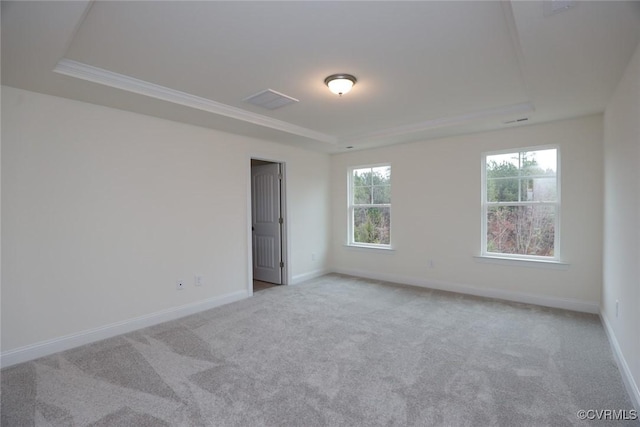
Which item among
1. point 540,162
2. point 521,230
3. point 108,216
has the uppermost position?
point 540,162

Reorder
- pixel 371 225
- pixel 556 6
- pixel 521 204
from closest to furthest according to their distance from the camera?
pixel 556 6, pixel 521 204, pixel 371 225

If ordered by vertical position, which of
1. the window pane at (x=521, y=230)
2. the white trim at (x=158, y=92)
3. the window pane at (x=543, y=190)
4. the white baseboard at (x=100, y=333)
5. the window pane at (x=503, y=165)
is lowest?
the white baseboard at (x=100, y=333)

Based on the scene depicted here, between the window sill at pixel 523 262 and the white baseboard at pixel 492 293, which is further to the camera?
the window sill at pixel 523 262

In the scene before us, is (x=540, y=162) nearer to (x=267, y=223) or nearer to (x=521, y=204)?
(x=521, y=204)

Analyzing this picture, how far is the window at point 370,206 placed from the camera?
5438mm

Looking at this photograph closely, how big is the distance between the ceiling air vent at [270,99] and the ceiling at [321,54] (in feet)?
0.28

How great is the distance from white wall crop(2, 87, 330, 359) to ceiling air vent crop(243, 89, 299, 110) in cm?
107

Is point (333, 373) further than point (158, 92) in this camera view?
No

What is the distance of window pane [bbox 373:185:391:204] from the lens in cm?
540

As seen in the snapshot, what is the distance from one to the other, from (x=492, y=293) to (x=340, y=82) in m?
3.55

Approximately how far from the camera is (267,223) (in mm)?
5438

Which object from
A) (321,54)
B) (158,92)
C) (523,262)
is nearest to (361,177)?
(523,262)

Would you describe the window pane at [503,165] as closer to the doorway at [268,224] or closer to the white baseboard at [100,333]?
the doorway at [268,224]

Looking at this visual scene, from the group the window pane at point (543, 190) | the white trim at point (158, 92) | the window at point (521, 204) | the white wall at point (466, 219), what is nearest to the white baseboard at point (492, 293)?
the white wall at point (466, 219)
